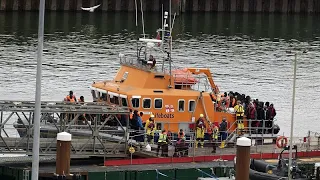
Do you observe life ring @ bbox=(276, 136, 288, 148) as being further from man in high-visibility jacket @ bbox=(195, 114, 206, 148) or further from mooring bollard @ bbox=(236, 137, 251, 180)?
mooring bollard @ bbox=(236, 137, 251, 180)

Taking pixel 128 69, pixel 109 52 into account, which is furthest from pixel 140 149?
pixel 109 52

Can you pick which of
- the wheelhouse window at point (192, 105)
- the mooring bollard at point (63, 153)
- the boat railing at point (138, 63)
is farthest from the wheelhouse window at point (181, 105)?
the mooring bollard at point (63, 153)

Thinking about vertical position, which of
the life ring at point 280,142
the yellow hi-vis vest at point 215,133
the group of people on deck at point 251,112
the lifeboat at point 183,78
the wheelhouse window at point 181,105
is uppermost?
the lifeboat at point 183,78

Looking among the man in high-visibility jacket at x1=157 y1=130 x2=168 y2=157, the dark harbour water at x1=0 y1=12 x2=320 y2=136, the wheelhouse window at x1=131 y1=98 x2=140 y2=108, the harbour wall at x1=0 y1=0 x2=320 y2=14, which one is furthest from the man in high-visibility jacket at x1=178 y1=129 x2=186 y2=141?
the harbour wall at x1=0 y1=0 x2=320 y2=14

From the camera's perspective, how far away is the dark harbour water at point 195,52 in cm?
6444

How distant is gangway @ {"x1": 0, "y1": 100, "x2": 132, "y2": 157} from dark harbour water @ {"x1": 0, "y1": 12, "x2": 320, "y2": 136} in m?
16.4

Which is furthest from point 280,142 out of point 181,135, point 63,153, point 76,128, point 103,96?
point 63,153

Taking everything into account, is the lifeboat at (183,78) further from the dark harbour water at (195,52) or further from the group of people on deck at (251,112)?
the dark harbour water at (195,52)

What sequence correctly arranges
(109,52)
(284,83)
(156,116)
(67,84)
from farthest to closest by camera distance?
1. (109,52)
2. (284,83)
3. (67,84)
4. (156,116)

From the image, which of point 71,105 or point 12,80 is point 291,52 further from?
point 71,105

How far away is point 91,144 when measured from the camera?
3775 cm

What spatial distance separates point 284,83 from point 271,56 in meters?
12.5

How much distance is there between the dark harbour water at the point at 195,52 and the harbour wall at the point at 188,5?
5.91 feet

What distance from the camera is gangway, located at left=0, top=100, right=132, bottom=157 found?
36.9 meters
